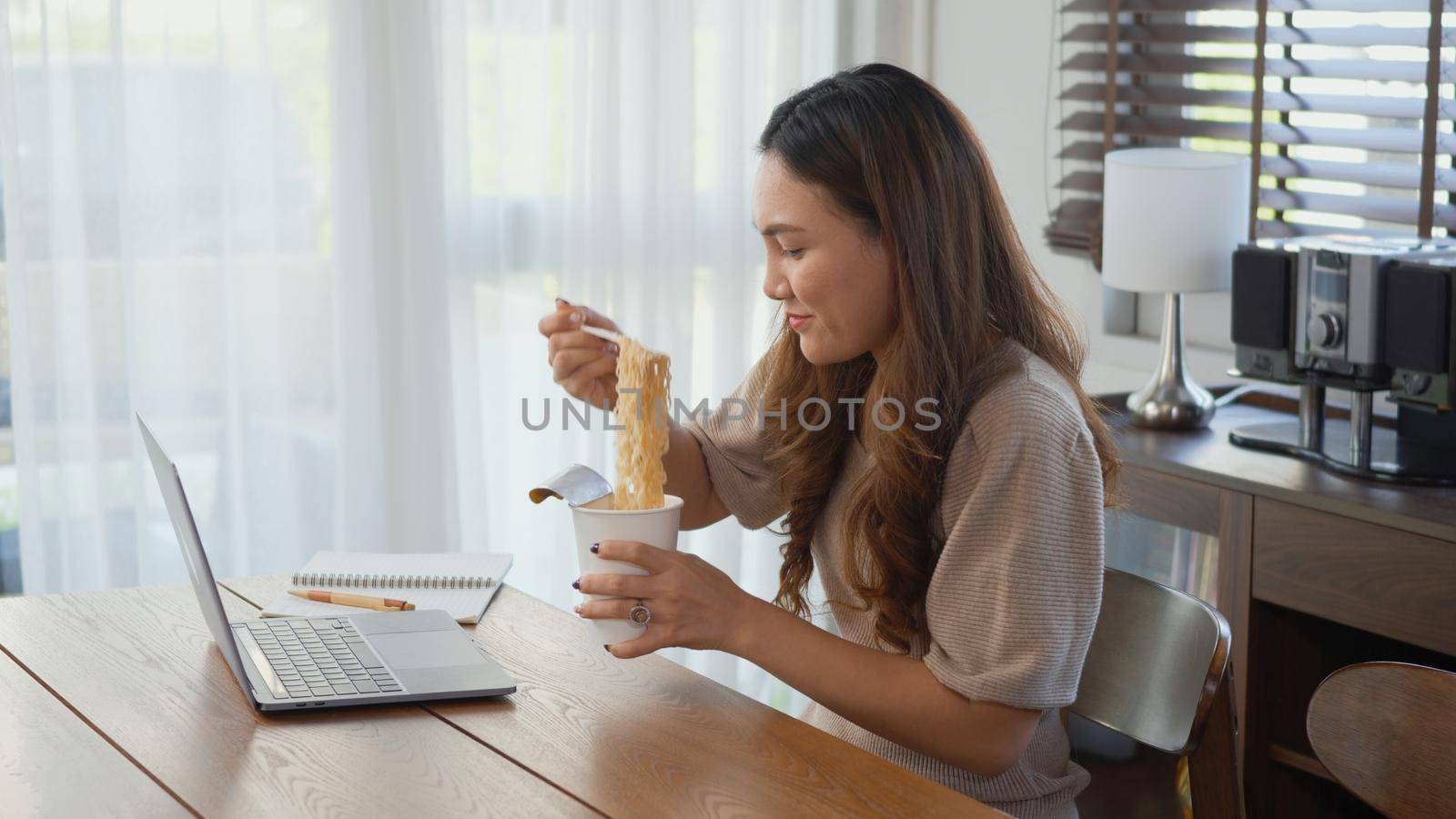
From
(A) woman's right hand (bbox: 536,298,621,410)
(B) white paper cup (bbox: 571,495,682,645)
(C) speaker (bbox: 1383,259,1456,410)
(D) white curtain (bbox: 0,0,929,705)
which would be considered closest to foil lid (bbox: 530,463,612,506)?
(B) white paper cup (bbox: 571,495,682,645)

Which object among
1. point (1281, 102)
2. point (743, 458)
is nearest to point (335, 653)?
point (743, 458)

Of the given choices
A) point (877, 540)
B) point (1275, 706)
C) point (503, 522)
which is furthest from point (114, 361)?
point (1275, 706)

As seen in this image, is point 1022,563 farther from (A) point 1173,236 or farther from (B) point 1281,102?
(B) point 1281,102

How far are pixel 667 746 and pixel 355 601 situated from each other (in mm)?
554

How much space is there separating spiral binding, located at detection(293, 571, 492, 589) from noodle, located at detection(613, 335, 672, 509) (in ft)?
1.39

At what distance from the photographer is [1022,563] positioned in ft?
4.40

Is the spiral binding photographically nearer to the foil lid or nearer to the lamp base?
the foil lid

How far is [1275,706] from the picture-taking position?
90.9 inches

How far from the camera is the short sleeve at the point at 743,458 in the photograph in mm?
1797

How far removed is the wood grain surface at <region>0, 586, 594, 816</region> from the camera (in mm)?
1167

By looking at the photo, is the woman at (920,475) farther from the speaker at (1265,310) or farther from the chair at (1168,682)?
the speaker at (1265,310)

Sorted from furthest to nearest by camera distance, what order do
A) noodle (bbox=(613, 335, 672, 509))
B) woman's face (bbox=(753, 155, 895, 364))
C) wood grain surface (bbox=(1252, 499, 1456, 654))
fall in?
wood grain surface (bbox=(1252, 499, 1456, 654)), woman's face (bbox=(753, 155, 895, 364)), noodle (bbox=(613, 335, 672, 509))

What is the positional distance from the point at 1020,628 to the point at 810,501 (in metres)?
0.38

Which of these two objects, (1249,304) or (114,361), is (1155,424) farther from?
(114,361)
